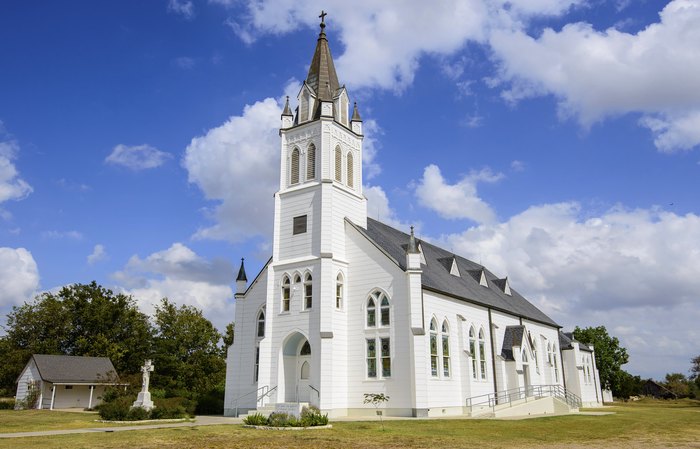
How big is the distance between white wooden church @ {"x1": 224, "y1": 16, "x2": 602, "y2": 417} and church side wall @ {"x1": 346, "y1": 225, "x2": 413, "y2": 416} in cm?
6

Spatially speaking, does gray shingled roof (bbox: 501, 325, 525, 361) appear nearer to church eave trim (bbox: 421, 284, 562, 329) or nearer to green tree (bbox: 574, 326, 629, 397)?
church eave trim (bbox: 421, 284, 562, 329)

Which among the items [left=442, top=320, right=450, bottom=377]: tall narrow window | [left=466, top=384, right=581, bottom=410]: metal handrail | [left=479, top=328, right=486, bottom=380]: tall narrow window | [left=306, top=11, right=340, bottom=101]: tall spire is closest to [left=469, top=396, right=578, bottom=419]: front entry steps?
[left=466, top=384, right=581, bottom=410]: metal handrail

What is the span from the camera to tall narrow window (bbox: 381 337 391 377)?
3137cm

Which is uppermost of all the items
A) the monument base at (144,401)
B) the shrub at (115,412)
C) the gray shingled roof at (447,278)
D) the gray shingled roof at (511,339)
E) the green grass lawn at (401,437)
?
the gray shingled roof at (447,278)

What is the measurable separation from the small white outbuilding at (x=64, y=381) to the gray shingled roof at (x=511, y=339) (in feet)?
104

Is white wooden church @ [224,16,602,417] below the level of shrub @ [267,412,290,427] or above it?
above

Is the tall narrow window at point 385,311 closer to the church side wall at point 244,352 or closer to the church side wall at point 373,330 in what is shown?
the church side wall at point 373,330

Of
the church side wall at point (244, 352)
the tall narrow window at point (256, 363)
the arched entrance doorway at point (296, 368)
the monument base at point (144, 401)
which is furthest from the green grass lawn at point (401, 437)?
the tall narrow window at point (256, 363)

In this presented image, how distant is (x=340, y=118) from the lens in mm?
37156

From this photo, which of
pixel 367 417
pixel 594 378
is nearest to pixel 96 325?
pixel 367 417

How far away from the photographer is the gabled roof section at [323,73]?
37406mm

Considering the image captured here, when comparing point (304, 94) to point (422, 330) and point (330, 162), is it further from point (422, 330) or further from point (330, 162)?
point (422, 330)

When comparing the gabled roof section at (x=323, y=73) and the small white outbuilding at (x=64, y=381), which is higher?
the gabled roof section at (x=323, y=73)

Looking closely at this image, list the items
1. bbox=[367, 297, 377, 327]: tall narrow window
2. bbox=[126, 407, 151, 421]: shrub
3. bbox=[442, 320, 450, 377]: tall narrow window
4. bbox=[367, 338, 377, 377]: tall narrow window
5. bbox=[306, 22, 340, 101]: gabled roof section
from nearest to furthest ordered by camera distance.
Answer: bbox=[126, 407, 151, 421]: shrub, bbox=[367, 338, 377, 377]: tall narrow window, bbox=[367, 297, 377, 327]: tall narrow window, bbox=[442, 320, 450, 377]: tall narrow window, bbox=[306, 22, 340, 101]: gabled roof section
